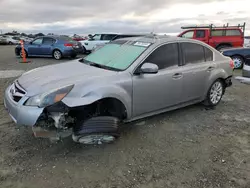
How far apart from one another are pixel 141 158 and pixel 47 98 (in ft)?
4.91

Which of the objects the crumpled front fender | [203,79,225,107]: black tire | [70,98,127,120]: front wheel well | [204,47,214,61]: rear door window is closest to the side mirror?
the crumpled front fender

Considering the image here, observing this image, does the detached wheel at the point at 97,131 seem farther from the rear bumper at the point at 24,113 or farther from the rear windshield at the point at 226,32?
the rear windshield at the point at 226,32

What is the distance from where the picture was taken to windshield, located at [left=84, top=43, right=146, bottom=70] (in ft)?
11.8

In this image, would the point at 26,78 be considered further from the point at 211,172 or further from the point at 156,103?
the point at 211,172

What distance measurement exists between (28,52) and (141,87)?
12205 mm

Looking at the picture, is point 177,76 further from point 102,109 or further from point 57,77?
point 57,77

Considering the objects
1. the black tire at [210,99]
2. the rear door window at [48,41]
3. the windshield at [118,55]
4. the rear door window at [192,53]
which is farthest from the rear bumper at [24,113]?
the rear door window at [48,41]

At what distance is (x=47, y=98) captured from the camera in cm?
281

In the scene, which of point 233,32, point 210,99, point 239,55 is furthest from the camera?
point 233,32

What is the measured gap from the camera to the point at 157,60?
12.5 ft

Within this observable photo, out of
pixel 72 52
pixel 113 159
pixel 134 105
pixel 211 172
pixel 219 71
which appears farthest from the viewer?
pixel 72 52

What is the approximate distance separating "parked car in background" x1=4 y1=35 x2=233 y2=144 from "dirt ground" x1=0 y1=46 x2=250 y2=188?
32 cm

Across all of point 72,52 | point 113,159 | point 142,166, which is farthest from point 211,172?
point 72,52

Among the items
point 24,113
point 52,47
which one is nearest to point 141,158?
point 24,113
